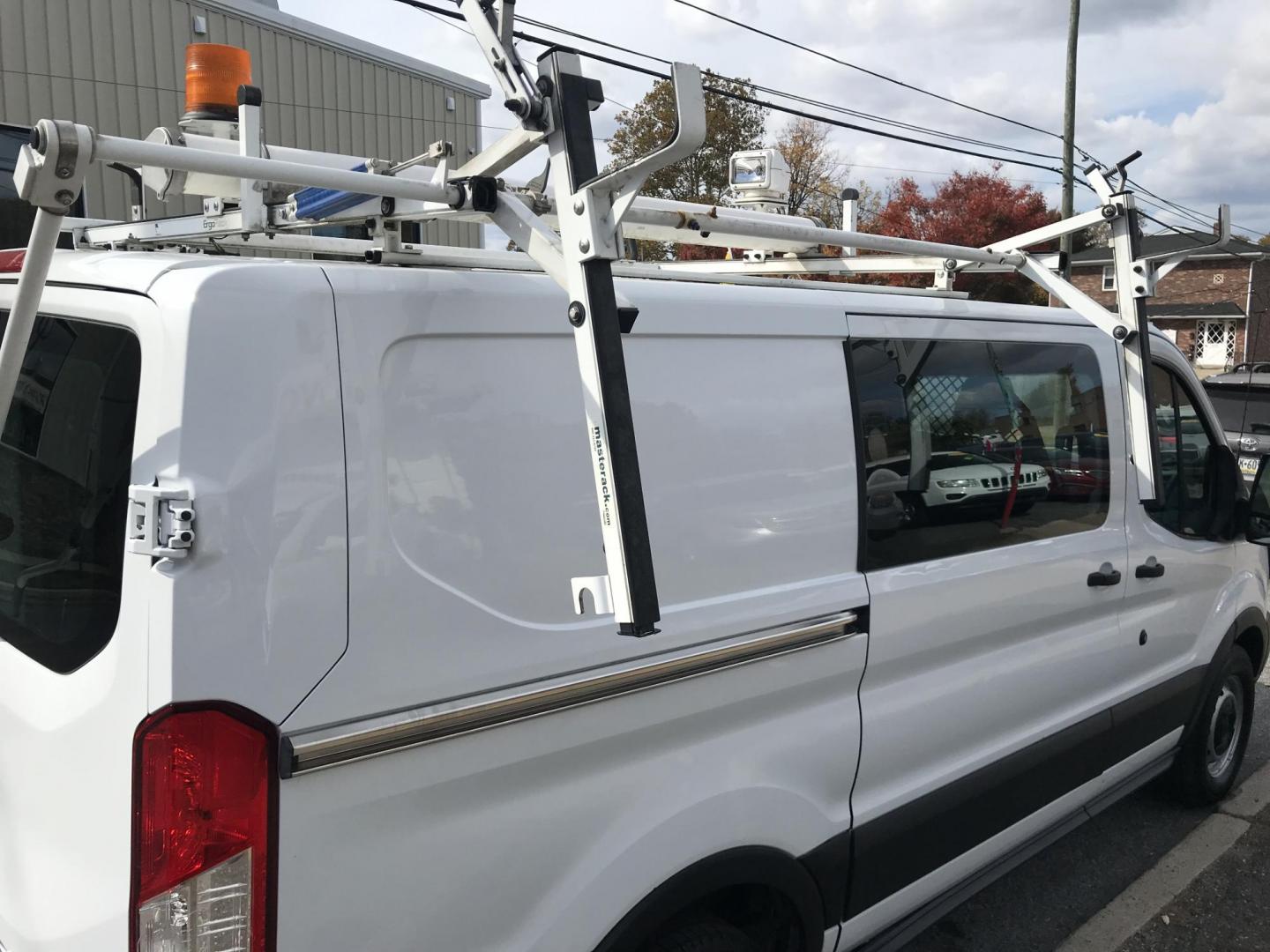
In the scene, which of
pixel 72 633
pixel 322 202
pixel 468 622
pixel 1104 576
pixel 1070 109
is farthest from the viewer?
pixel 1070 109

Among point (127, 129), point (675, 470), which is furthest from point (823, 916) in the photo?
point (127, 129)

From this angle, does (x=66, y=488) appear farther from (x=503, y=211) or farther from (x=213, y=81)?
(x=213, y=81)

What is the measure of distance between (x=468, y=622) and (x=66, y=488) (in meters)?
0.70

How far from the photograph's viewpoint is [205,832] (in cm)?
158

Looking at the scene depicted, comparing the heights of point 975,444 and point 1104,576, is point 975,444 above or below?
above

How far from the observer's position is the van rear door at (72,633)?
5.18 ft

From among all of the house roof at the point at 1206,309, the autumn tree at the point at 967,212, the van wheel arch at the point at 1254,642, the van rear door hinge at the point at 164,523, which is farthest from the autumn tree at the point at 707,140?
the van rear door hinge at the point at 164,523

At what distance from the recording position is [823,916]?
2496 millimetres

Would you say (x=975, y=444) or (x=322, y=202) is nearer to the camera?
(x=322, y=202)

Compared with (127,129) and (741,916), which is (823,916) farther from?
(127,129)

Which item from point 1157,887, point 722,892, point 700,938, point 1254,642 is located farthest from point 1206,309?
point 700,938

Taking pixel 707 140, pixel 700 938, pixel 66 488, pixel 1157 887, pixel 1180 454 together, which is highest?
pixel 707 140

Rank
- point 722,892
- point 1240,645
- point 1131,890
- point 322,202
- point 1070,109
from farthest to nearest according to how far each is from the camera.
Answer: point 1070,109 < point 1240,645 < point 1131,890 < point 722,892 < point 322,202

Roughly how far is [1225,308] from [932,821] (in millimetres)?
38568
